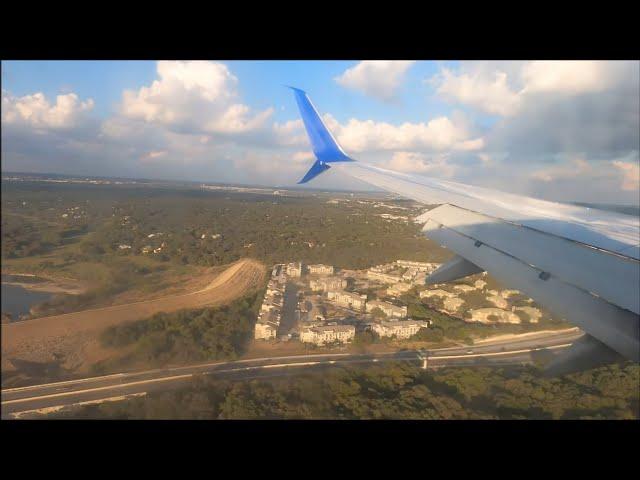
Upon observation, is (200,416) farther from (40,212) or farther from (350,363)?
(40,212)

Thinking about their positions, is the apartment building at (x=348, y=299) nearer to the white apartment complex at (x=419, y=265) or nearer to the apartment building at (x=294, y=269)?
the apartment building at (x=294, y=269)

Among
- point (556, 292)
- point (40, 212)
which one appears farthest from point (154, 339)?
point (556, 292)

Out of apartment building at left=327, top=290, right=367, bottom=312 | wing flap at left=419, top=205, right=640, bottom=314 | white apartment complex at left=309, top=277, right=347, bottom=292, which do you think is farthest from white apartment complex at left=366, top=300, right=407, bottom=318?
wing flap at left=419, top=205, right=640, bottom=314

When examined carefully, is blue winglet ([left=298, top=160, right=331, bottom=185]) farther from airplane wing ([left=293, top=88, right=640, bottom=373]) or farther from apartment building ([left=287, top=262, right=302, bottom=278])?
apartment building ([left=287, top=262, right=302, bottom=278])

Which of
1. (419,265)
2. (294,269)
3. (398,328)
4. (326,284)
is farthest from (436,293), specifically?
(294,269)

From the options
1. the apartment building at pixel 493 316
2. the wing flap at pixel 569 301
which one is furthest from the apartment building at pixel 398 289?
the wing flap at pixel 569 301
